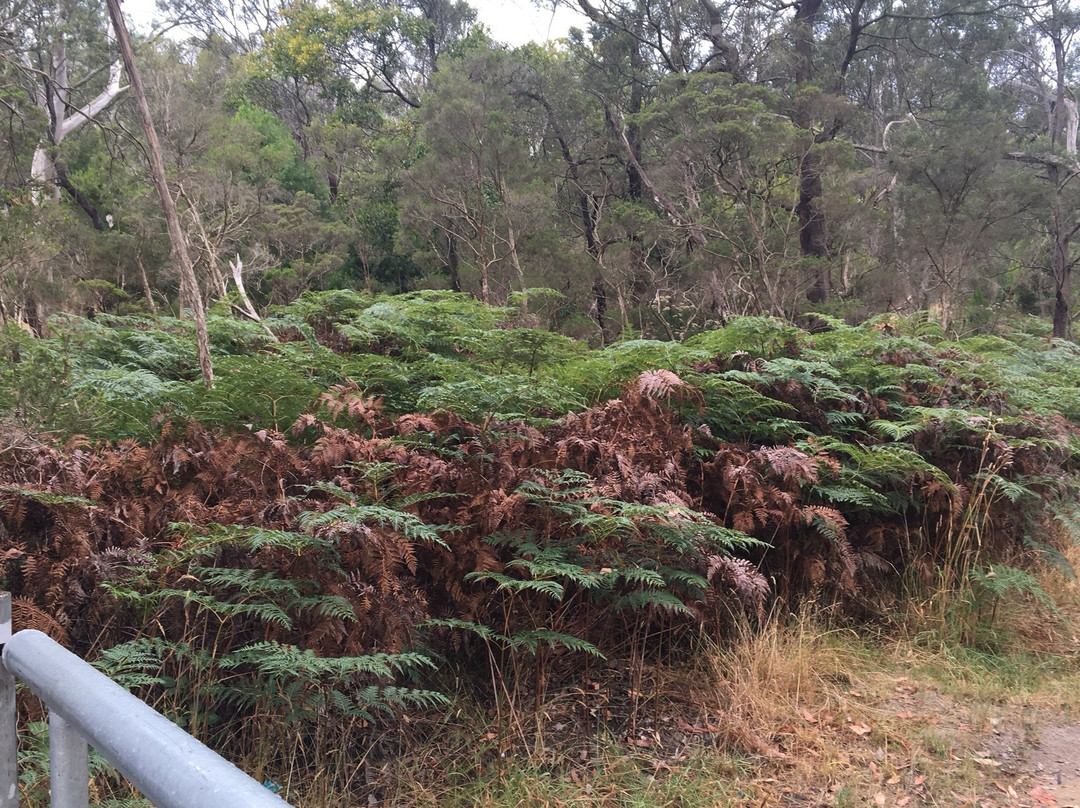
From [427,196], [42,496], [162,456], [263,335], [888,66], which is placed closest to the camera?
[42,496]

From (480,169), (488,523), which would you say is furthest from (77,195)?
(488,523)

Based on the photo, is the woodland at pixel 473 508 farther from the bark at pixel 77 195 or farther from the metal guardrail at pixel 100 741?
the bark at pixel 77 195

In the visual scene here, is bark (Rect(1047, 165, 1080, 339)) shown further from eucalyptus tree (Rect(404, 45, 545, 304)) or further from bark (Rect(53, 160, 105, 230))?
bark (Rect(53, 160, 105, 230))

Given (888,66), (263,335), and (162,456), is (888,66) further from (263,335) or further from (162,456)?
(162,456)

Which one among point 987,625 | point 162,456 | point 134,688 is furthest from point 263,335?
point 987,625

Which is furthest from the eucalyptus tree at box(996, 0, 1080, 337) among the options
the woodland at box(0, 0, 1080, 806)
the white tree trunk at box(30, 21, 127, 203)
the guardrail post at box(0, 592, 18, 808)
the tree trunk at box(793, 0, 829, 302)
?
the white tree trunk at box(30, 21, 127, 203)

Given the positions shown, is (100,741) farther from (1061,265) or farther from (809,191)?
(1061,265)

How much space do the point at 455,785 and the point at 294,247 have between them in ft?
73.1

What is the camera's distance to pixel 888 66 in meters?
22.6

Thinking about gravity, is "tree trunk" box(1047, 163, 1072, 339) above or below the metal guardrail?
above

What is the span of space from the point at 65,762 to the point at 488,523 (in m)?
1.91

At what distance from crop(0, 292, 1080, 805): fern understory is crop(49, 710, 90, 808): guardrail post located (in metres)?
1.15

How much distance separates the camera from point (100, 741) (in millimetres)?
969

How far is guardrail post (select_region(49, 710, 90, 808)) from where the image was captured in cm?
110
